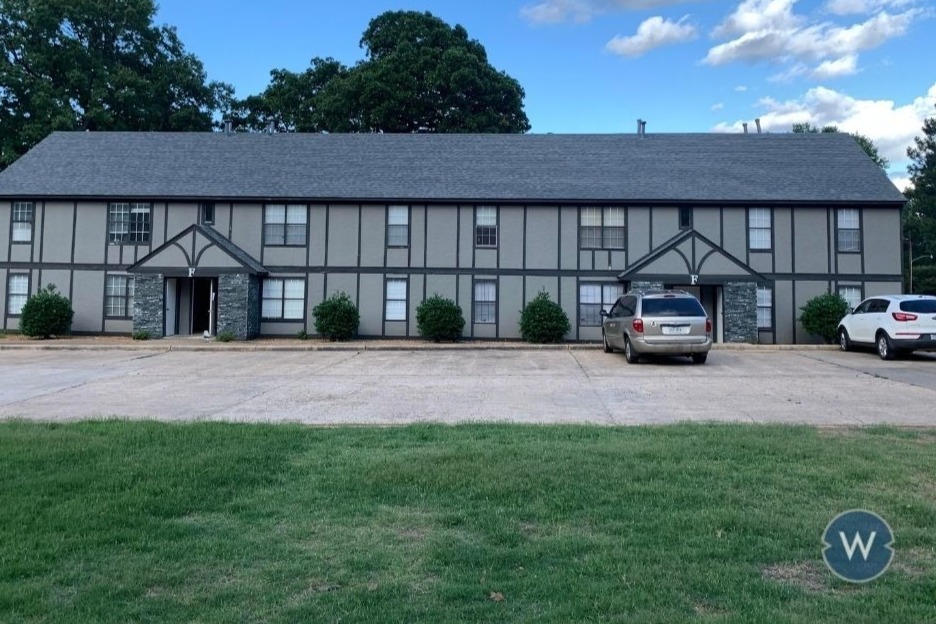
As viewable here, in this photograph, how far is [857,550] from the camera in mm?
3916

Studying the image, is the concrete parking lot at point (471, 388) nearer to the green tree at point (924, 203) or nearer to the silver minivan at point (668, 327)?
the silver minivan at point (668, 327)

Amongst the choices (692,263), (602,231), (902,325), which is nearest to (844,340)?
(902,325)

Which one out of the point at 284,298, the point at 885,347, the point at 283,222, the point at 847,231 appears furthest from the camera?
the point at 283,222

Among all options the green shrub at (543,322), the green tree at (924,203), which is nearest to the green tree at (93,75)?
the green shrub at (543,322)

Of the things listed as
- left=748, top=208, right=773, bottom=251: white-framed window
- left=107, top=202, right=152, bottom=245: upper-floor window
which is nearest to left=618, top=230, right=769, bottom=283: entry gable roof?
left=748, top=208, right=773, bottom=251: white-framed window

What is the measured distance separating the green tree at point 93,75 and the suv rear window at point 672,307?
3505 cm

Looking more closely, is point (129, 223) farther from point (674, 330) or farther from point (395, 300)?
point (674, 330)

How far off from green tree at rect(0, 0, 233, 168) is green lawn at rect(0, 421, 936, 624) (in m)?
38.8

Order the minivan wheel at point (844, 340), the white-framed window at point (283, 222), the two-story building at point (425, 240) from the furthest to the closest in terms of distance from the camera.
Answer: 1. the white-framed window at point (283, 222)
2. the two-story building at point (425, 240)
3. the minivan wheel at point (844, 340)

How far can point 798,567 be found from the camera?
4.11 m

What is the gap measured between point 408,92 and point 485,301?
74.5 ft

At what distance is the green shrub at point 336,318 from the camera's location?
23672mm

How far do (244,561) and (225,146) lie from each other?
27.9m

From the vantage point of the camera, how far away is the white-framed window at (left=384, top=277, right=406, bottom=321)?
25.3 meters
